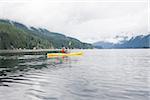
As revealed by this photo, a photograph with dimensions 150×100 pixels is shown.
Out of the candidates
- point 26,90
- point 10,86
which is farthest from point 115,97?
point 10,86

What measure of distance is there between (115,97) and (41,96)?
8.95 metres

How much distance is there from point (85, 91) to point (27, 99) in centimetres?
819

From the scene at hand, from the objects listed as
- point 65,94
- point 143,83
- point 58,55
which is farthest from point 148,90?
point 58,55

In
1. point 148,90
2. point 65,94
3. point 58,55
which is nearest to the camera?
point 65,94

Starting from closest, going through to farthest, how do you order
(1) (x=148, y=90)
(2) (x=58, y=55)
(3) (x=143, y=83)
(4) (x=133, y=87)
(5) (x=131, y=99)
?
(5) (x=131, y=99), (1) (x=148, y=90), (4) (x=133, y=87), (3) (x=143, y=83), (2) (x=58, y=55)

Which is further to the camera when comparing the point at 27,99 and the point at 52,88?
the point at 52,88

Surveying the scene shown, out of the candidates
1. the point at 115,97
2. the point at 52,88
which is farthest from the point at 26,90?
the point at 115,97

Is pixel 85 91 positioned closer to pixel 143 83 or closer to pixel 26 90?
pixel 26 90

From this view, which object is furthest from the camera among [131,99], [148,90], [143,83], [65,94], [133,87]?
[143,83]

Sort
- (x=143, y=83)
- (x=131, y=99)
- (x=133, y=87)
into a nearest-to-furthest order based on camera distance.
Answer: (x=131, y=99)
(x=133, y=87)
(x=143, y=83)

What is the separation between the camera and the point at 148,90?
3666cm

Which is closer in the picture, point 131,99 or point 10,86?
point 131,99

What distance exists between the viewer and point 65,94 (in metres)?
33.8

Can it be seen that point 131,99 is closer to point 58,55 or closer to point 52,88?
point 52,88
